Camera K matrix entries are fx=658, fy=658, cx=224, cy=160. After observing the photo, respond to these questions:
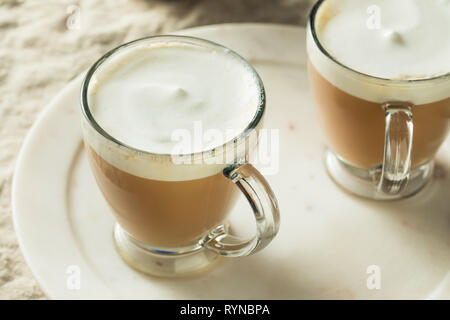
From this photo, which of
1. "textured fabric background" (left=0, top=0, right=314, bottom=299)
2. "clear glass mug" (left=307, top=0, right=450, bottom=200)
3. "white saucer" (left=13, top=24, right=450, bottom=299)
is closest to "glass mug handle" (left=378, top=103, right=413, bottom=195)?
"clear glass mug" (left=307, top=0, right=450, bottom=200)

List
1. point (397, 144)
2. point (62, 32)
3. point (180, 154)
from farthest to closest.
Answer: point (62, 32) < point (397, 144) < point (180, 154)

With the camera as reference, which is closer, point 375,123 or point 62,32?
point 375,123

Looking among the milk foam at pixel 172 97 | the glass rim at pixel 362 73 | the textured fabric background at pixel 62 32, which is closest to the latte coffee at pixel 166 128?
the milk foam at pixel 172 97

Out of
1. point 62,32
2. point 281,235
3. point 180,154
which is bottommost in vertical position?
point 281,235

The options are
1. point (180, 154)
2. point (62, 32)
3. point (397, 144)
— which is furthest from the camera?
point (62, 32)

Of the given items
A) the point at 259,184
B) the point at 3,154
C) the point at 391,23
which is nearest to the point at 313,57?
the point at 391,23

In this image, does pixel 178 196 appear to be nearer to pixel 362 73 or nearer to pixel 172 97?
pixel 172 97

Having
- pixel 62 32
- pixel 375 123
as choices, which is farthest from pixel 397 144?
pixel 62 32
